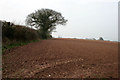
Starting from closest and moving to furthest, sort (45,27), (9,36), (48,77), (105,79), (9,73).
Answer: (105,79)
(48,77)
(9,73)
(9,36)
(45,27)

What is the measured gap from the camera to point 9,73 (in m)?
2.87

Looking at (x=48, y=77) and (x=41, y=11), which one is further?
(x=41, y=11)

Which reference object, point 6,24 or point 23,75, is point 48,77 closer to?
point 23,75

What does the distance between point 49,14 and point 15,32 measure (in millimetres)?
16365

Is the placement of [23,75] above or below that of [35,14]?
below

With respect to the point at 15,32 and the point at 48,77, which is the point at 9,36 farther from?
the point at 48,77

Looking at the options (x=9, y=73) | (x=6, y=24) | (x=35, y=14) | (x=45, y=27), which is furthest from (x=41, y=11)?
(x=9, y=73)

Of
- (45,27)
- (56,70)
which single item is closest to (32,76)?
(56,70)

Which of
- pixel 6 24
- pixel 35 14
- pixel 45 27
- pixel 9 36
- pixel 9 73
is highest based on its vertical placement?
pixel 35 14

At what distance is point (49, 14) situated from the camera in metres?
23.6

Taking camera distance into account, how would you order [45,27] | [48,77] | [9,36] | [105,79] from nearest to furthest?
1. [105,79]
2. [48,77]
3. [9,36]
4. [45,27]

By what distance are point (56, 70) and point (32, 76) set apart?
76cm

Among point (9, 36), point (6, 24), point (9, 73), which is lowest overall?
point (9, 73)

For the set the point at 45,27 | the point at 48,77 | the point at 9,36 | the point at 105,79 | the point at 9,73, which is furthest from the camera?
the point at 45,27
